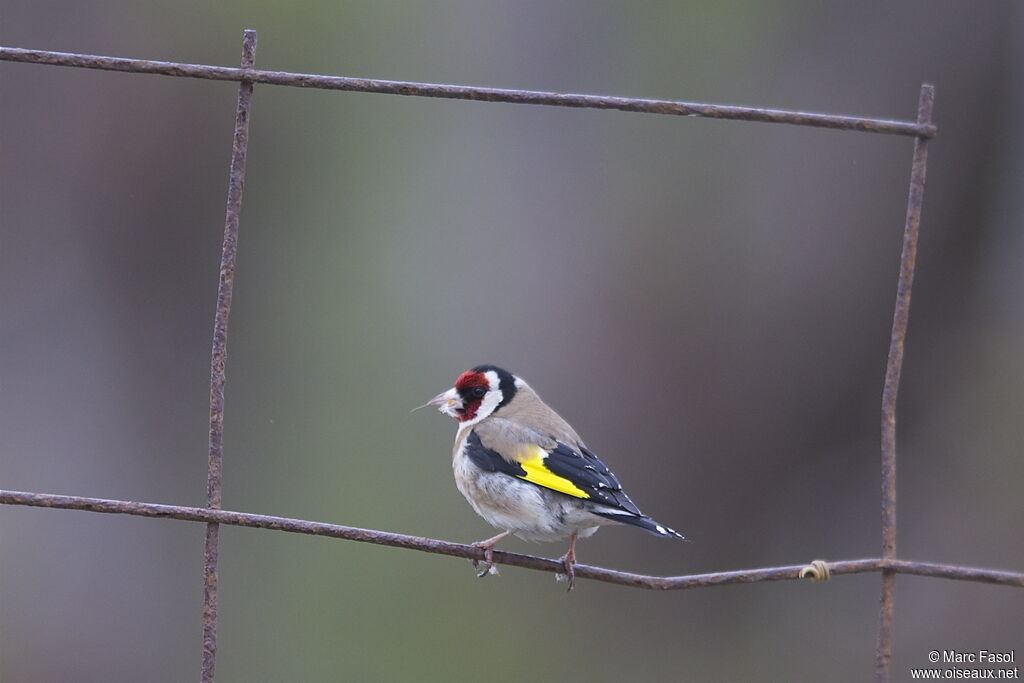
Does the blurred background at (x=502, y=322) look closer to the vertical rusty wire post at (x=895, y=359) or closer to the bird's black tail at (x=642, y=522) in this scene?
the bird's black tail at (x=642, y=522)

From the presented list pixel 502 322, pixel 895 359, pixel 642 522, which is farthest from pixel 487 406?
pixel 502 322

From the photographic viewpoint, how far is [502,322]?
8.73 metres

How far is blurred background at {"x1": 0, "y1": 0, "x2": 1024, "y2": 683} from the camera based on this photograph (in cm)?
838

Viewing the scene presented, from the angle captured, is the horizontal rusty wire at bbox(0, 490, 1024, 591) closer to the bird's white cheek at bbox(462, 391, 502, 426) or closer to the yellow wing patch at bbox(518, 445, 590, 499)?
the yellow wing patch at bbox(518, 445, 590, 499)

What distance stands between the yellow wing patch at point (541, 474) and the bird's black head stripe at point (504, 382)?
353 mm

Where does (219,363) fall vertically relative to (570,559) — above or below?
above

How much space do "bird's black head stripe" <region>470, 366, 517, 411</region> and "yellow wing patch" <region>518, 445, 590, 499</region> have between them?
0.35 metres

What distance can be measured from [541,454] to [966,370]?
5.36m

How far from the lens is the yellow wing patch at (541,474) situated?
3.73 meters

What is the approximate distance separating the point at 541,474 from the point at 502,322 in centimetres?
491

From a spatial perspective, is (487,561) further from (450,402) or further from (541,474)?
(450,402)

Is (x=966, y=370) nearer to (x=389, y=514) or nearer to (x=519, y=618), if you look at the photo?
(x=519, y=618)

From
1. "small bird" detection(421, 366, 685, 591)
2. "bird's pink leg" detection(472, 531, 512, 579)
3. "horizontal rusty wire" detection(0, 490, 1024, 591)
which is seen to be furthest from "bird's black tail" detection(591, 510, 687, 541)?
"horizontal rusty wire" detection(0, 490, 1024, 591)

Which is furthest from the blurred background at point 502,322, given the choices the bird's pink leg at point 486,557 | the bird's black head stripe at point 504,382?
the bird's pink leg at point 486,557
